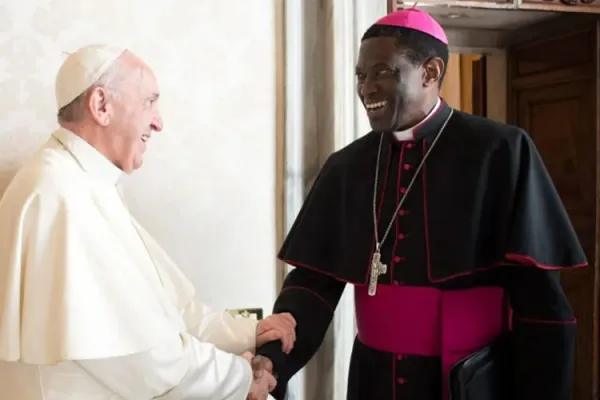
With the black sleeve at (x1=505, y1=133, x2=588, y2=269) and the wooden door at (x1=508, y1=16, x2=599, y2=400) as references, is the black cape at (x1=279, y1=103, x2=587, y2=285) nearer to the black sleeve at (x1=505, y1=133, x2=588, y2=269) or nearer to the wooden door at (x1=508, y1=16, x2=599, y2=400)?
the black sleeve at (x1=505, y1=133, x2=588, y2=269)

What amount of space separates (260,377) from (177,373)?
0.34 m

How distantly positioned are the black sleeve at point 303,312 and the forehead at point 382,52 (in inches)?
26.3

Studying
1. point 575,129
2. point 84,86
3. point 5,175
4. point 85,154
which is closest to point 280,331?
point 85,154

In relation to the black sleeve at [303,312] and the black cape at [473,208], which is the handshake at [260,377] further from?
the black cape at [473,208]

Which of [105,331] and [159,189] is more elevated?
[159,189]

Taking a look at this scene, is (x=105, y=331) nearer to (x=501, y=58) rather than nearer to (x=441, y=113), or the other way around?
(x=441, y=113)

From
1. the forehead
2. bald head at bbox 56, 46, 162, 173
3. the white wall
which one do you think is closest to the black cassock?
the forehead

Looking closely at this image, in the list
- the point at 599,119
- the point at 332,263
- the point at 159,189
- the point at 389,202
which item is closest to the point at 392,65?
the point at 389,202

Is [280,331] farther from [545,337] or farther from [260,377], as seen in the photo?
[545,337]

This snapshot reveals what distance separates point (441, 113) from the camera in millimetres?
1969

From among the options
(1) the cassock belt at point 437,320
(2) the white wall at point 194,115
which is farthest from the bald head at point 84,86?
(1) the cassock belt at point 437,320

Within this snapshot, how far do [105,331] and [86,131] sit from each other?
1.63ft

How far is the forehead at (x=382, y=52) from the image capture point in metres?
1.87

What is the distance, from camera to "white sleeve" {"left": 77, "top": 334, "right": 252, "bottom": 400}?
1.57 meters
